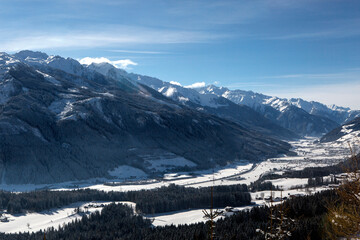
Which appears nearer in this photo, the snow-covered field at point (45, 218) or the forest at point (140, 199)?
the snow-covered field at point (45, 218)

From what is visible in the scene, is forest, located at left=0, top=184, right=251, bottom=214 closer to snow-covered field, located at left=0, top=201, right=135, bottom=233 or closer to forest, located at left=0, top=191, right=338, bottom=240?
snow-covered field, located at left=0, top=201, right=135, bottom=233

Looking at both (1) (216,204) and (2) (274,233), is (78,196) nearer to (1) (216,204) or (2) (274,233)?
(1) (216,204)

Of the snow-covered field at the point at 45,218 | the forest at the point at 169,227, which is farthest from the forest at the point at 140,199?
the forest at the point at 169,227

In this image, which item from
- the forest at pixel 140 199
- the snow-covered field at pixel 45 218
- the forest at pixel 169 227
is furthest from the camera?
the forest at pixel 140 199

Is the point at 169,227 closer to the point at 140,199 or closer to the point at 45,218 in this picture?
the point at 140,199

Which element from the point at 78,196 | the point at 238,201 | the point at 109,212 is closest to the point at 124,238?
the point at 109,212

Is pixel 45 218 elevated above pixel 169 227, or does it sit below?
below

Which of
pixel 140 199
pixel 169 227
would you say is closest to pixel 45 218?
pixel 140 199

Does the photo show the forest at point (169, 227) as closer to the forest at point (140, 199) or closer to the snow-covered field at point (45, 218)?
the snow-covered field at point (45, 218)
